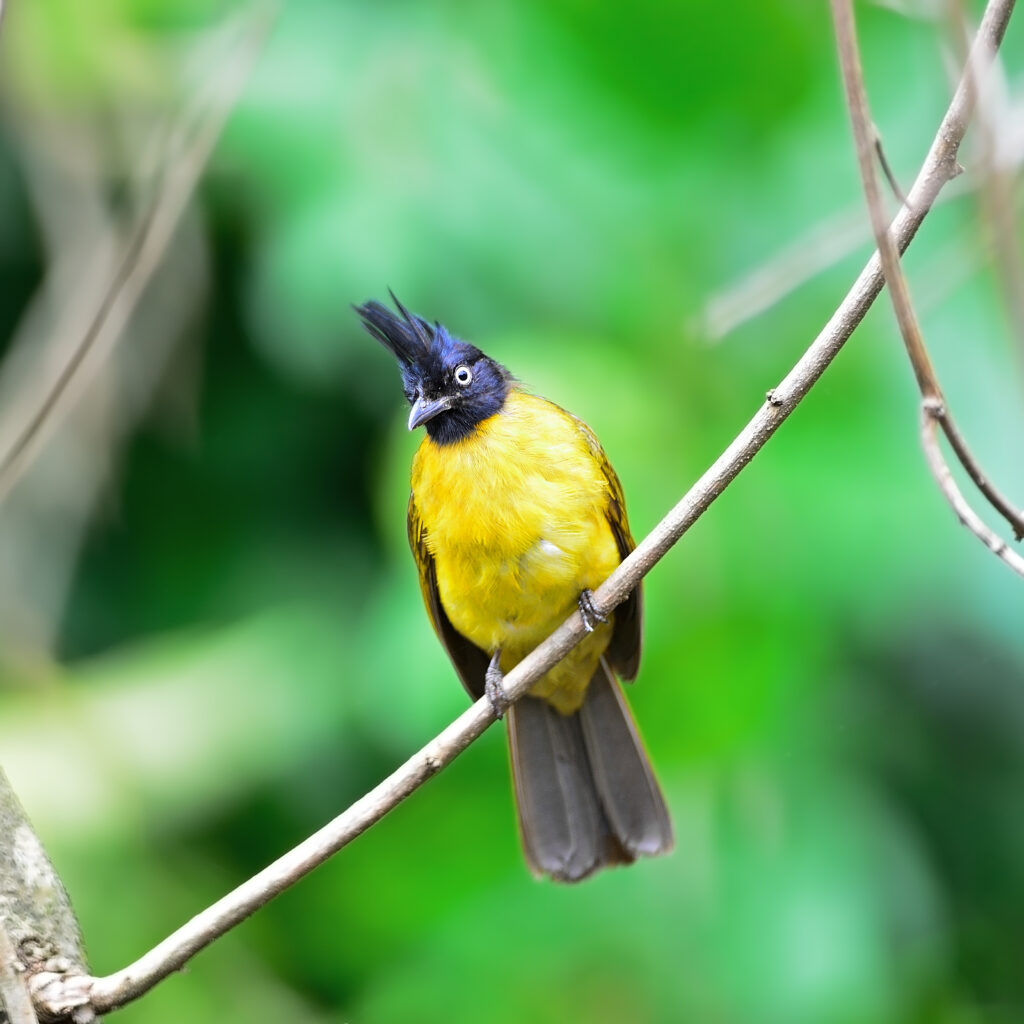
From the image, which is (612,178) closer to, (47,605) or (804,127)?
(804,127)

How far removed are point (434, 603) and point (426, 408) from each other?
477 millimetres

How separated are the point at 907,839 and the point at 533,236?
1.95m

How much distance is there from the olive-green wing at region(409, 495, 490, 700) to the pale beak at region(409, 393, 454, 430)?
0.76 ft

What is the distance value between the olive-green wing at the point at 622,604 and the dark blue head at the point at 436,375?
0.26 metres

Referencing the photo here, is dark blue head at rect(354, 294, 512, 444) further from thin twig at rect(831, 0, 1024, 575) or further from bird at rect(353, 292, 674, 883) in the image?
thin twig at rect(831, 0, 1024, 575)

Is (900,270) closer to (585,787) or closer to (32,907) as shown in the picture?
(32,907)

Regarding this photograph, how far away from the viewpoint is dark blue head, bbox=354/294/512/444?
3.28m

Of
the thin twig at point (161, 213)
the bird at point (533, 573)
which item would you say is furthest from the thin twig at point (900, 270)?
the thin twig at point (161, 213)

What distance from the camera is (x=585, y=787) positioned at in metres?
3.42

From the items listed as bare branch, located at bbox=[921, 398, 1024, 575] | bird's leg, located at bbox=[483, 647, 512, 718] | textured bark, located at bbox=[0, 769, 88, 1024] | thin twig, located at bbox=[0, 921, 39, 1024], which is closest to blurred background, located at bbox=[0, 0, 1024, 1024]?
bird's leg, located at bbox=[483, 647, 512, 718]

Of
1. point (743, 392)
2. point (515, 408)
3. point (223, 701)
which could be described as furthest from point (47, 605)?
point (743, 392)

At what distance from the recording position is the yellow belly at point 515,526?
3064mm

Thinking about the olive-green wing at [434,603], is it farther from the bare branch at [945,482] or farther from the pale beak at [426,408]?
the bare branch at [945,482]

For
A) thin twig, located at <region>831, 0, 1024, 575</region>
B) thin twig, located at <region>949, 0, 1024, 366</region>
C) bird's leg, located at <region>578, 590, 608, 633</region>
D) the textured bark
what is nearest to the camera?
thin twig, located at <region>949, 0, 1024, 366</region>
